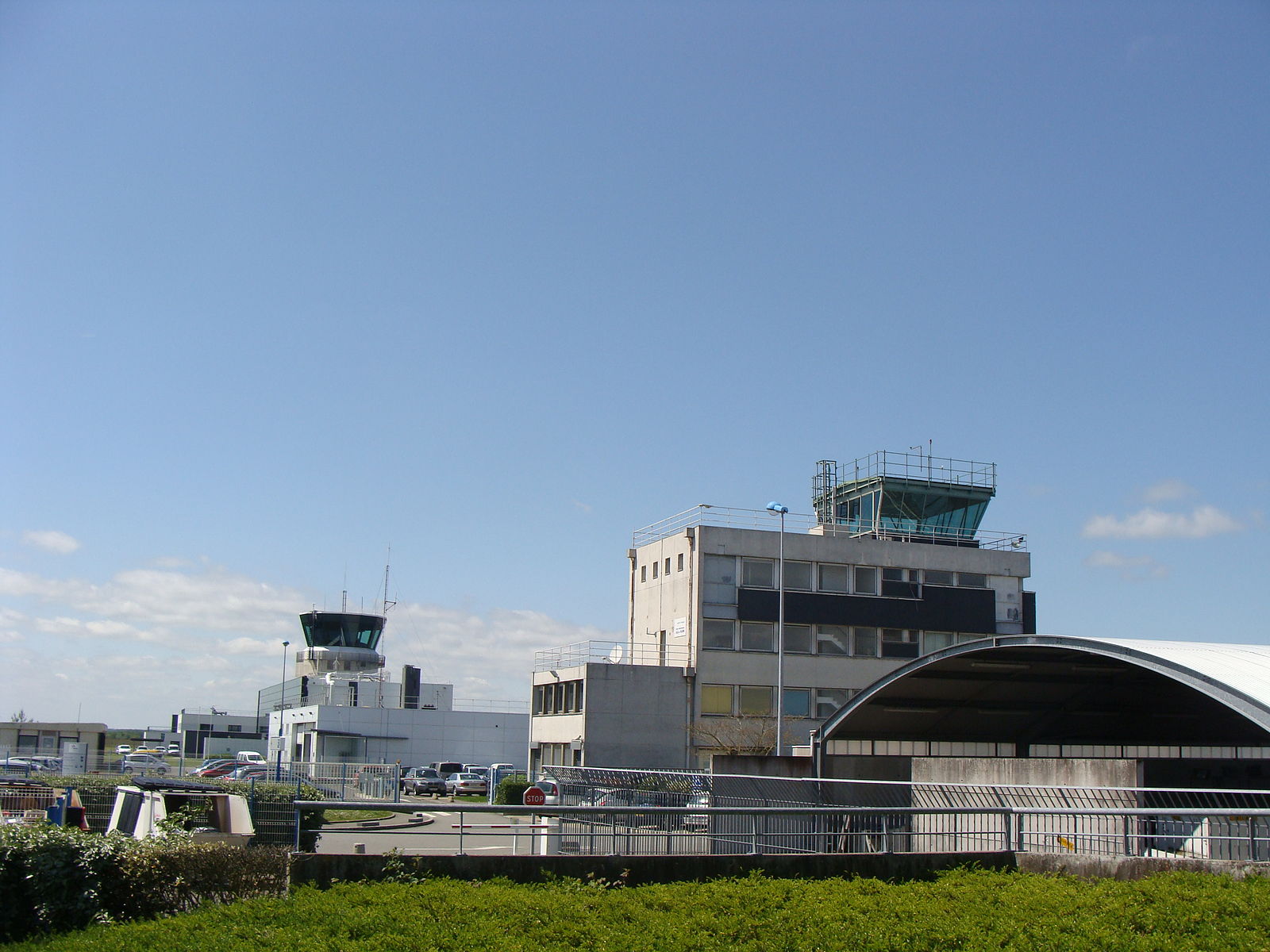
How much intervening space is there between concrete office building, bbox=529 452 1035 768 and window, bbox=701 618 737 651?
51mm

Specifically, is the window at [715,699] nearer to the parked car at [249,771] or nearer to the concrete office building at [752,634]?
the concrete office building at [752,634]

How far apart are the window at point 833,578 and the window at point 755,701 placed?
5651mm

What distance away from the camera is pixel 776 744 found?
54250 mm

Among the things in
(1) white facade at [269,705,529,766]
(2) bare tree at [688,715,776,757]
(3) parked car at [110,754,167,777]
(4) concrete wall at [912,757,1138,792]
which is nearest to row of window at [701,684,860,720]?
(2) bare tree at [688,715,776,757]

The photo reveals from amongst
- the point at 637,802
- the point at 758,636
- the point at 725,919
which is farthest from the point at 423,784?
the point at 725,919

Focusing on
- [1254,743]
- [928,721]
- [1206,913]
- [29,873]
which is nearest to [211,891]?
[29,873]

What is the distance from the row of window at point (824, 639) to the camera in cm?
5756

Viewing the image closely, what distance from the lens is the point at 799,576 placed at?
5912 centimetres

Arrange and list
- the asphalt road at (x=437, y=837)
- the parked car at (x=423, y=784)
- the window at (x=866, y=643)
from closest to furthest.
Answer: the asphalt road at (x=437, y=837), the window at (x=866, y=643), the parked car at (x=423, y=784)

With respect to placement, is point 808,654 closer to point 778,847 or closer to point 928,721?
point 928,721

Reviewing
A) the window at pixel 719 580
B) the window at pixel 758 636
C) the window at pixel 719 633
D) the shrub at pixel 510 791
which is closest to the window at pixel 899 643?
the window at pixel 758 636

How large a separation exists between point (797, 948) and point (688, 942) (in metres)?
0.91

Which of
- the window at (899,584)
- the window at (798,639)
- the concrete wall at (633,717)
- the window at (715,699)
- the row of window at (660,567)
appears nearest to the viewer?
the concrete wall at (633,717)

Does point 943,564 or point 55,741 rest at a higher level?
point 943,564
